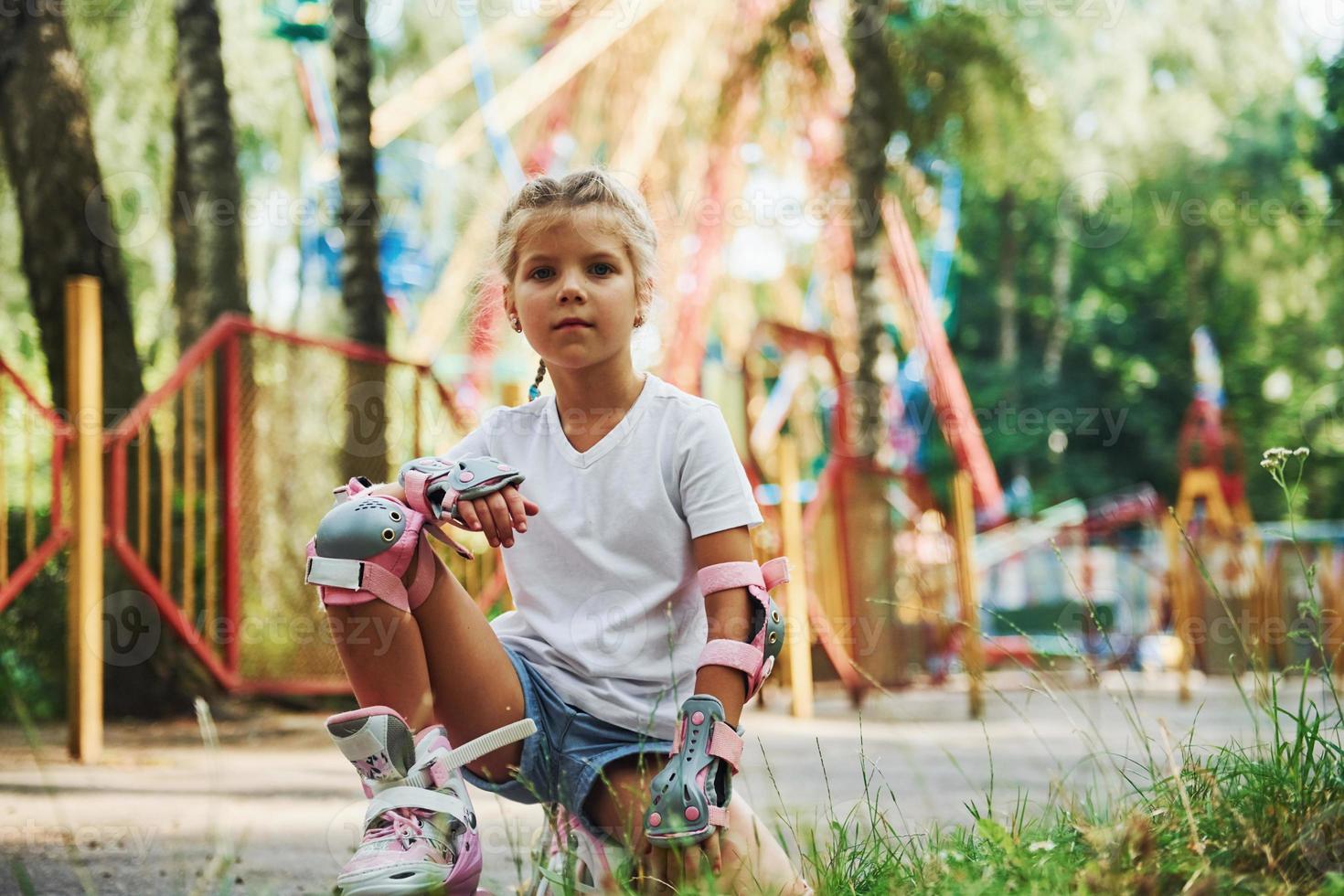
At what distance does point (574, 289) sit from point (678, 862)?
34.1 inches

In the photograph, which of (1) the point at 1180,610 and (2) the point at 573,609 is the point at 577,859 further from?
(1) the point at 1180,610

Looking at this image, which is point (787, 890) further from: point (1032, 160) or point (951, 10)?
point (1032, 160)

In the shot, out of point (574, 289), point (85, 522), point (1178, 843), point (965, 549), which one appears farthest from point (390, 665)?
point (965, 549)

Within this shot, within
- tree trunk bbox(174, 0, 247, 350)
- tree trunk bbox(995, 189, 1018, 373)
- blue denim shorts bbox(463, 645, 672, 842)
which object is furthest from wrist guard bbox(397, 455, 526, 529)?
tree trunk bbox(995, 189, 1018, 373)

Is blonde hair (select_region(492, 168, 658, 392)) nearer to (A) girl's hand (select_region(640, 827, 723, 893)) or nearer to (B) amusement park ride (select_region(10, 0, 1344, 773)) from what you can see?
(B) amusement park ride (select_region(10, 0, 1344, 773))

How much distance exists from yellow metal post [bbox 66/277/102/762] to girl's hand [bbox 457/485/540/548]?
294 cm

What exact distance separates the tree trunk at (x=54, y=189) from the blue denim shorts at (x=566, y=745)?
4.33m

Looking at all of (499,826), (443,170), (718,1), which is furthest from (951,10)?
(499,826)

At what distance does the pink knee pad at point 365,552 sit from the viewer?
6.36 ft

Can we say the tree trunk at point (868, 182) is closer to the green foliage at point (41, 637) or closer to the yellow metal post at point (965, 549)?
the yellow metal post at point (965, 549)

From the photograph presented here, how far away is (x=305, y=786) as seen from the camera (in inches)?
158

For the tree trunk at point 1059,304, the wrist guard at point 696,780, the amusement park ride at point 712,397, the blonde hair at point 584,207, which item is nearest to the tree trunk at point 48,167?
the amusement park ride at point 712,397

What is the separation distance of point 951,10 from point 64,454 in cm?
969

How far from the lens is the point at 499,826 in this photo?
3.13 m
